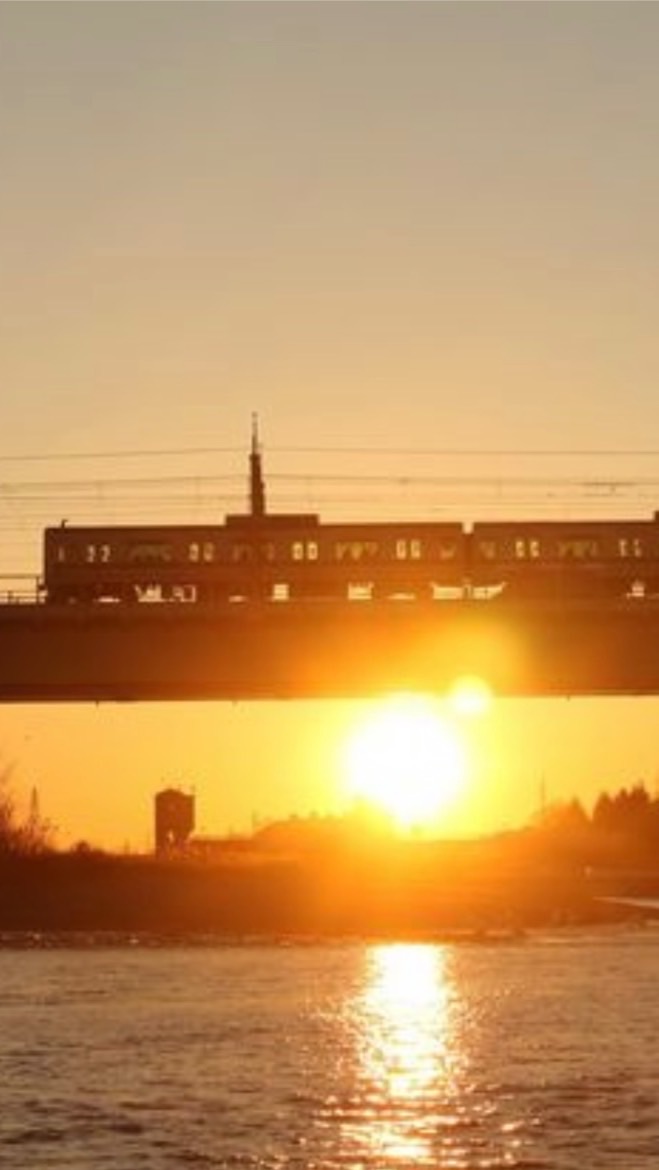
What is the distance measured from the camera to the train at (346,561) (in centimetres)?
9544

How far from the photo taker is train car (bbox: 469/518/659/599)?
3738 inches

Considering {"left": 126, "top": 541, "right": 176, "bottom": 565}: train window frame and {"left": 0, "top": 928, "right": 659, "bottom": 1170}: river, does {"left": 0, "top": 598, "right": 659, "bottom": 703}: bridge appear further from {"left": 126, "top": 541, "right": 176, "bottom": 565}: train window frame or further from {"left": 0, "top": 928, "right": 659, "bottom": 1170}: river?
{"left": 0, "top": 928, "right": 659, "bottom": 1170}: river

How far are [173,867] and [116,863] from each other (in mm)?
2680

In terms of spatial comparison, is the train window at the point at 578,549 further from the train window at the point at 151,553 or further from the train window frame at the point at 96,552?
the train window frame at the point at 96,552

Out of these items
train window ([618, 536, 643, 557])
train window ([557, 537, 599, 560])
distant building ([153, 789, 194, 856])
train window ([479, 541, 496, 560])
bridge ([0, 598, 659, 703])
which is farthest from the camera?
distant building ([153, 789, 194, 856])

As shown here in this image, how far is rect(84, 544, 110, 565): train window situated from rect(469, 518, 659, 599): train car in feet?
45.7

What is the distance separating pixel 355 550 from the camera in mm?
96125

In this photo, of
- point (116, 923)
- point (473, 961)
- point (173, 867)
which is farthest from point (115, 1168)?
point (173, 867)

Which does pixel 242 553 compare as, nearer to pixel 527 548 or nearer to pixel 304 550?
pixel 304 550

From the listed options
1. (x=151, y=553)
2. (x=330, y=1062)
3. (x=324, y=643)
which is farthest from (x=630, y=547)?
(x=330, y=1062)

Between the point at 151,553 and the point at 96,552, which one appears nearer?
the point at 151,553

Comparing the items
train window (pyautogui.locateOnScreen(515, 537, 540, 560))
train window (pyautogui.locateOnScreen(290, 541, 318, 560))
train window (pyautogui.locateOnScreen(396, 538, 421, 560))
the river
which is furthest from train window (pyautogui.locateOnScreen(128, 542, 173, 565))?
the river

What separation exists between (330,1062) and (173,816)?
108003 mm

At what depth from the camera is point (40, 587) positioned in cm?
9412
